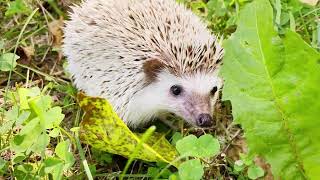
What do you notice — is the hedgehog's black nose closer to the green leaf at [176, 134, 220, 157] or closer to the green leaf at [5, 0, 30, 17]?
the green leaf at [176, 134, 220, 157]

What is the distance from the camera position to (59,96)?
3.25 metres

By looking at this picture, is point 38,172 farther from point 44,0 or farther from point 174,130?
point 44,0

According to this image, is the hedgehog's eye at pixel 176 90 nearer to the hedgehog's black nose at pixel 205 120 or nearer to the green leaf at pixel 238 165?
the hedgehog's black nose at pixel 205 120

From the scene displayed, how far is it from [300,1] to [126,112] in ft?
3.84

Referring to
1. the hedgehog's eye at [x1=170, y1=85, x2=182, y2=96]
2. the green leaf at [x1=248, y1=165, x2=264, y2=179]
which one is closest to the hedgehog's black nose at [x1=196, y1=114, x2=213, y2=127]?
the hedgehog's eye at [x1=170, y1=85, x2=182, y2=96]

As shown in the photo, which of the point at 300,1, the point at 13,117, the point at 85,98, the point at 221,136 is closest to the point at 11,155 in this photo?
the point at 13,117

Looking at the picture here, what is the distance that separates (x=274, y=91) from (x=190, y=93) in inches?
34.8

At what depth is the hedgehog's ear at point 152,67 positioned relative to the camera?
282 cm

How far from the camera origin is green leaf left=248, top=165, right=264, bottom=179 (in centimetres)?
225

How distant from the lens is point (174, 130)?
2.93m

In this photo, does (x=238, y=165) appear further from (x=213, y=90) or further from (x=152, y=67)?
(x=152, y=67)

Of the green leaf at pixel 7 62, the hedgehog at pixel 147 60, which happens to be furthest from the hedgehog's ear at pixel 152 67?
the green leaf at pixel 7 62

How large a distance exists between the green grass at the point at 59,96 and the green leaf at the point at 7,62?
21mm

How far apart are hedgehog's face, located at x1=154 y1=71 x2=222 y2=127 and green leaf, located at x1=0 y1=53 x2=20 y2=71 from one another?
28.4 inches
